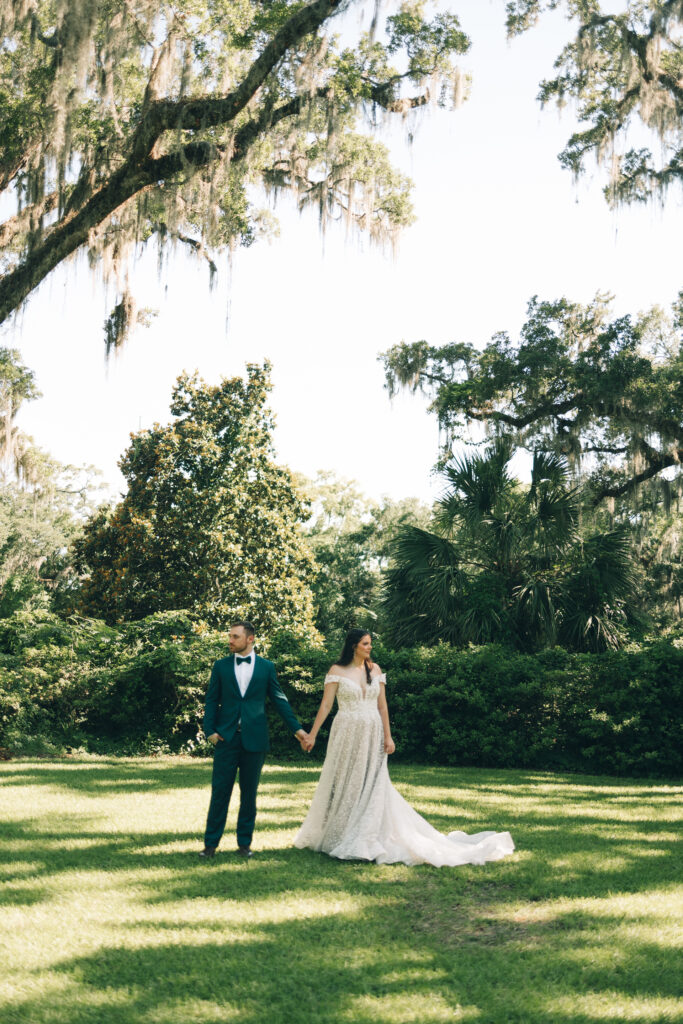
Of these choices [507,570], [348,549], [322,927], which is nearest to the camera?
[322,927]

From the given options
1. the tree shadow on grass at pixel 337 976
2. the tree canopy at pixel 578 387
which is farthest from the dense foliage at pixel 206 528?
the tree shadow on grass at pixel 337 976

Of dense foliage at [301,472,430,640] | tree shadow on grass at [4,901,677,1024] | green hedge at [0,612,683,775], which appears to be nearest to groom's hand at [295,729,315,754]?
tree shadow on grass at [4,901,677,1024]

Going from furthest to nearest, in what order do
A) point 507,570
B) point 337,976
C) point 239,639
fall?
point 507,570
point 239,639
point 337,976

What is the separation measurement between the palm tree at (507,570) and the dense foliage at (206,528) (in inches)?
356

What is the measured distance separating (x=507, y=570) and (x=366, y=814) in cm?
874

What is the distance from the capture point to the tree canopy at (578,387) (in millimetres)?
17531

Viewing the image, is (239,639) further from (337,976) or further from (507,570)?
(507,570)

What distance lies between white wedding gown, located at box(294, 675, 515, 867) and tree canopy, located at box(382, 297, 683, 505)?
12.2m

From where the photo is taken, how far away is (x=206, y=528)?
23.9m

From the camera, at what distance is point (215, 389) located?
84.7ft

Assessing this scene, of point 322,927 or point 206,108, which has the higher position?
point 206,108

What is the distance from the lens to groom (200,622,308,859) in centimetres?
661

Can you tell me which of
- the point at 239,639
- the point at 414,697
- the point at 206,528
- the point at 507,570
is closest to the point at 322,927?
the point at 239,639

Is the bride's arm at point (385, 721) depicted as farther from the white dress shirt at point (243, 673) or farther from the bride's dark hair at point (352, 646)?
the white dress shirt at point (243, 673)
